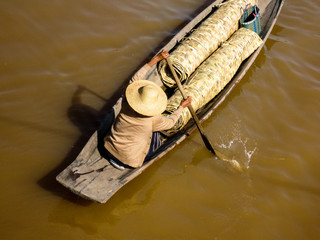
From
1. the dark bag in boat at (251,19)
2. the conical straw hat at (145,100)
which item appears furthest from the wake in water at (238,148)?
the dark bag in boat at (251,19)

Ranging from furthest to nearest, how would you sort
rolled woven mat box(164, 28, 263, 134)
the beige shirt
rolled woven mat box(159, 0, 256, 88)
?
1. rolled woven mat box(159, 0, 256, 88)
2. rolled woven mat box(164, 28, 263, 134)
3. the beige shirt

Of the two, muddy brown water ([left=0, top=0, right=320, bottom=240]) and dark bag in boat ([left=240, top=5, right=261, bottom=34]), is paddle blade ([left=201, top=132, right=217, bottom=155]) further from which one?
dark bag in boat ([left=240, top=5, right=261, bottom=34])

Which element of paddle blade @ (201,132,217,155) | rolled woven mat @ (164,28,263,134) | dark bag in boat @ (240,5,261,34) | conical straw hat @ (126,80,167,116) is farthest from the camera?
dark bag in boat @ (240,5,261,34)

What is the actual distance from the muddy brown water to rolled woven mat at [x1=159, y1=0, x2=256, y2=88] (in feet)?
3.36

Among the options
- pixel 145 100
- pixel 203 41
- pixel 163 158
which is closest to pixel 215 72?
pixel 203 41

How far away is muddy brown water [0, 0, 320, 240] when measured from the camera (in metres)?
3.84

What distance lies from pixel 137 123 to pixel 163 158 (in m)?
1.48

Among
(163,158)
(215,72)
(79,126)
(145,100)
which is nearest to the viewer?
(145,100)

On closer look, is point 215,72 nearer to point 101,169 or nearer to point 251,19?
point 251,19

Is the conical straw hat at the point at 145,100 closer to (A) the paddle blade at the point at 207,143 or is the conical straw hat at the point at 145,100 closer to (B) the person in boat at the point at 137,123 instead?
(B) the person in boat at the point at 137,123

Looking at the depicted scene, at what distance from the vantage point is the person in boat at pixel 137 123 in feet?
10.4

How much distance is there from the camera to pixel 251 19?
6656 millimetres

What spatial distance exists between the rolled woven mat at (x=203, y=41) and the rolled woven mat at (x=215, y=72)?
13 centimetres

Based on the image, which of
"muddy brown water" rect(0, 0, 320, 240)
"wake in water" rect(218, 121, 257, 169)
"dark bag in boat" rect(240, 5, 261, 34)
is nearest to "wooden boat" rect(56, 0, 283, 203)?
"muddy brown water" rect(0, 0, 320, 240)
